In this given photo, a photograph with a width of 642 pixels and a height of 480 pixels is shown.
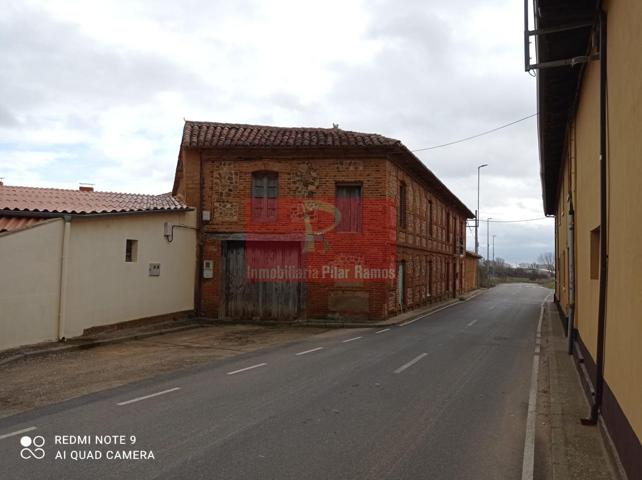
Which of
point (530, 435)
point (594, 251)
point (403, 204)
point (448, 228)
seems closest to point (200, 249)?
point (403, 204)

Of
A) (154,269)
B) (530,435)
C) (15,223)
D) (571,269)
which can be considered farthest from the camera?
(154,269)

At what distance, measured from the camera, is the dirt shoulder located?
795cm

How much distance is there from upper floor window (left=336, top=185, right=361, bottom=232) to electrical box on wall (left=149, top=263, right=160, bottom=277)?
633 cm

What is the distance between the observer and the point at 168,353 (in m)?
11.8

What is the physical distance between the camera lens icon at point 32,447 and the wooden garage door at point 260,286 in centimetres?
1276

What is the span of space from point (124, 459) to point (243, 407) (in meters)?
2.10

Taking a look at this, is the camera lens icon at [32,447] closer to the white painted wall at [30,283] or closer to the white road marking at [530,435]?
the white road marking at [530,435]

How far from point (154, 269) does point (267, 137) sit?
6.35m

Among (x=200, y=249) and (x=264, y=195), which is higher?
(x=264, y=195)

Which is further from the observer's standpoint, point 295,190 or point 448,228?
point 448,228

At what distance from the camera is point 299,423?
625 centimetres

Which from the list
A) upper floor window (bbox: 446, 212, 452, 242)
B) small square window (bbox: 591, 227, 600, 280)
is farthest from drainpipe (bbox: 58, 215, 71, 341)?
upper floor window (bbox: 446, 212, 452, 242)

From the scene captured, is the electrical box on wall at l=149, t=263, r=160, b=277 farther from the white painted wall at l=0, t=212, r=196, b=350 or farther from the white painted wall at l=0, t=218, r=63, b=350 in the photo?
the white painted wall at l=0, t=218, r=63, b=350

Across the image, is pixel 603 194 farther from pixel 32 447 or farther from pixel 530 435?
pixel 32 447
